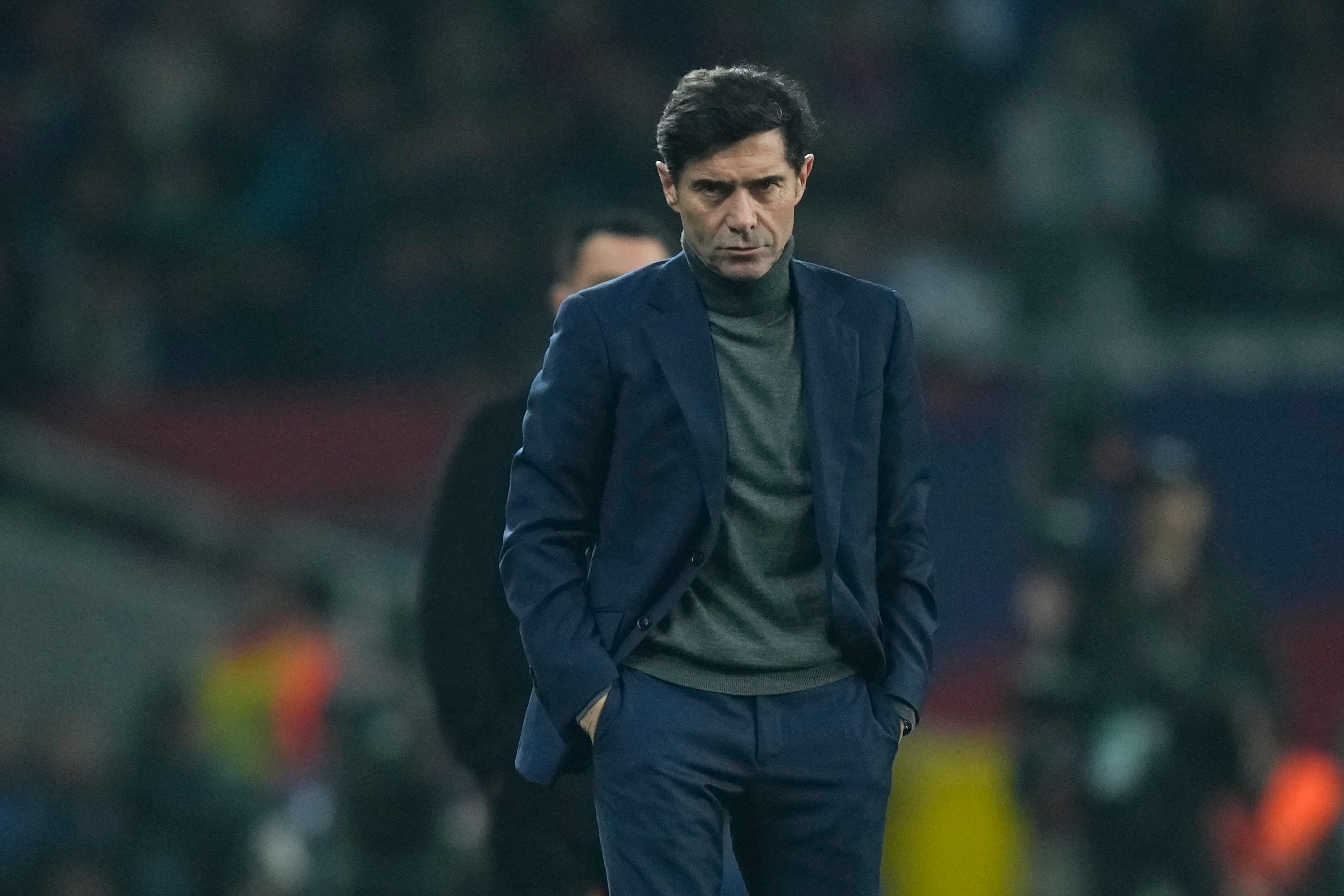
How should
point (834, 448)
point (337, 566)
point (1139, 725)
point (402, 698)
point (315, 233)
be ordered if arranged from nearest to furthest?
point (834, 448)
point (1139, 725)
point (402, 698)
point (337, 566)
point (315, 233)

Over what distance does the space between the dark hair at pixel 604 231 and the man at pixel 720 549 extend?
3.46 ft

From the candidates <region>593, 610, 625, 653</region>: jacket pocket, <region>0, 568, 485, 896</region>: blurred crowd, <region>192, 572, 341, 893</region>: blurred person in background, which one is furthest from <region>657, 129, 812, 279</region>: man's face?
<region>192, 572, 341, 893</region>: blurred person in background

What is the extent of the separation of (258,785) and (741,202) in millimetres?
5600

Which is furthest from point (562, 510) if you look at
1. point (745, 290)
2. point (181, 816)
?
point (181, 816)

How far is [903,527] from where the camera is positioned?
10.9 ft

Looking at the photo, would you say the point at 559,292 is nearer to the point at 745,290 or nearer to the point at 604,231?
the point at 604,231

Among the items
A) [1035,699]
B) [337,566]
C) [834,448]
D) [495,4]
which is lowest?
[337,566]

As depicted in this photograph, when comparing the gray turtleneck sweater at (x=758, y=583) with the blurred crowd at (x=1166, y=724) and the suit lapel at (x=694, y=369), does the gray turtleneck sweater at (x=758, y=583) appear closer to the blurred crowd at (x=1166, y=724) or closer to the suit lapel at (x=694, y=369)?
the suit lapel at (x=694, y=369)

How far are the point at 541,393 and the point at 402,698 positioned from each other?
4.98 metres

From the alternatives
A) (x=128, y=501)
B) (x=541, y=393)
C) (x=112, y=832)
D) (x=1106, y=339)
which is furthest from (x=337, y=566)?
(x=541, y=393)

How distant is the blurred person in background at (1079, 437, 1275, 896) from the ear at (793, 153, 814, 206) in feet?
11.9

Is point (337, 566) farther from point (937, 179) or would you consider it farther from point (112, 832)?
point (937, 179)

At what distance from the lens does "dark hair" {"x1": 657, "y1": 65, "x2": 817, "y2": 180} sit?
3.13 meters

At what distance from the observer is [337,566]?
9.21 m
